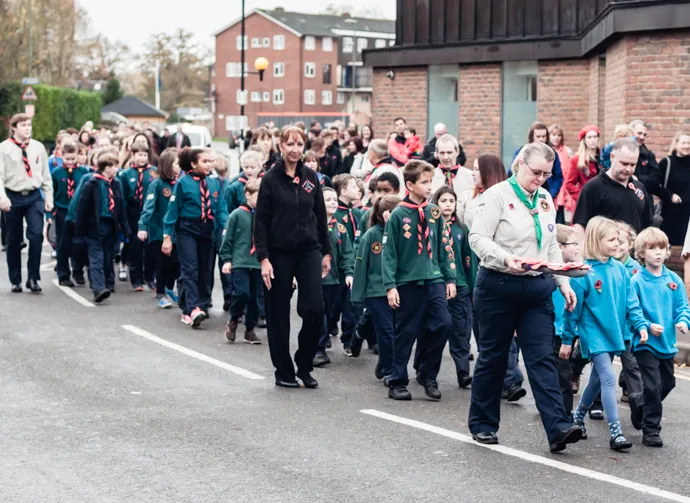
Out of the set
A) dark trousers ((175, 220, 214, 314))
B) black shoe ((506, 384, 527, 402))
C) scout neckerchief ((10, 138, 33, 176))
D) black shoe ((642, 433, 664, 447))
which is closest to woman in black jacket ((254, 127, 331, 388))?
black shoe ((506, 384, 527, 402))

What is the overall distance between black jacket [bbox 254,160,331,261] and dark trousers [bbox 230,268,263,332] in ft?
8.14

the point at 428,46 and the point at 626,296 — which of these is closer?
the point at 626,296

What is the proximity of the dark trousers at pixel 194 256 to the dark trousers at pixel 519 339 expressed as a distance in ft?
18.8

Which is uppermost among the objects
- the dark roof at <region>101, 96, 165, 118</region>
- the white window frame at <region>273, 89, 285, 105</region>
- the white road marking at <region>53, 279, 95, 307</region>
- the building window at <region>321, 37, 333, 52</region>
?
the building window at <region>321, 37, 333, 52</region>

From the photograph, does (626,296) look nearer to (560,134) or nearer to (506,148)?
(560,134)

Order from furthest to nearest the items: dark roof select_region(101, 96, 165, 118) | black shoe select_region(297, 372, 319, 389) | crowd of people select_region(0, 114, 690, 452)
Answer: dark roof select_region(101, 96, 165, 118) < black shoe select_region(297, 372, 319, 389) < crowd of people select_region(0, 114, 690, 452)

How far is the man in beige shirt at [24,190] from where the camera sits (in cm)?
1580

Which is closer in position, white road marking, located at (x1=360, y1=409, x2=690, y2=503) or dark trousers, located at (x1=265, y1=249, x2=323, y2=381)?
white road marking, located at (x1=360, y1=409, x2=690, y2=503)

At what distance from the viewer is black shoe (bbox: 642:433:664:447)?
8297mm

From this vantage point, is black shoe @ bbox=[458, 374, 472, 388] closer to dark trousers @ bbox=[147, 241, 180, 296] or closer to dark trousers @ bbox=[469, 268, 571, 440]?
dark trousers @ bbox=[469, 268, 571, 440]

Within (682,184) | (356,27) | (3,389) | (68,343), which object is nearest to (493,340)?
(3,389)

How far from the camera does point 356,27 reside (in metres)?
122

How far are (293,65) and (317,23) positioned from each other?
5.70 m

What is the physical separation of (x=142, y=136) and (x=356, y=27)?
351ft
